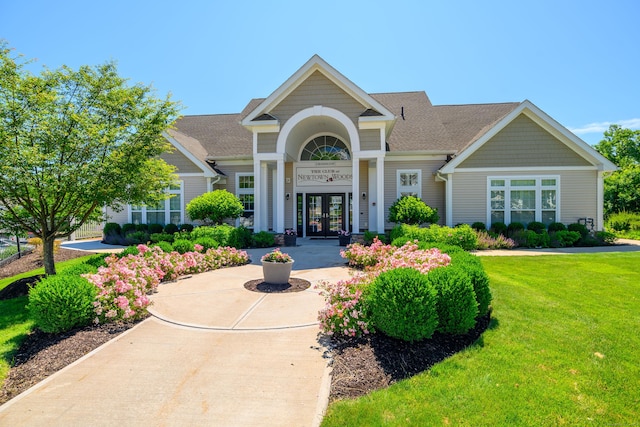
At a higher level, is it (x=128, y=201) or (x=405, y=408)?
(x=128, y=201)

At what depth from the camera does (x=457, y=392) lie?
3174 mm

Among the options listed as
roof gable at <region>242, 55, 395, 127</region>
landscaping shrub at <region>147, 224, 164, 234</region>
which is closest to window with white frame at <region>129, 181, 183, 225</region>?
landscaping shrub at <region>147, 224, 164, 234</region>

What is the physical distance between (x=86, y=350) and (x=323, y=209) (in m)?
13.3

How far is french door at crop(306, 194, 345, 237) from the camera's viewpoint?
16.9 metres

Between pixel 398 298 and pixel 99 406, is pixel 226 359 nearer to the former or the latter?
pixel 99 406

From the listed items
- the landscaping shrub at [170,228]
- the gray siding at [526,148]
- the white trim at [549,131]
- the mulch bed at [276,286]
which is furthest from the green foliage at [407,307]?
the landscaping shrub at [170,228]

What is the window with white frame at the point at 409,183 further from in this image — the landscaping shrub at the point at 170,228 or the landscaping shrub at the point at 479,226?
the landscaping shrub at the point at 170,228

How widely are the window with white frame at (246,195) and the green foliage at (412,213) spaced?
7324 mm

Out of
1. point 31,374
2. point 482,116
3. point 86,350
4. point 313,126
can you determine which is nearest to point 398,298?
point 86,350

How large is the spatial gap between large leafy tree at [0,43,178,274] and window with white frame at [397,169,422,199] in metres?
11.0

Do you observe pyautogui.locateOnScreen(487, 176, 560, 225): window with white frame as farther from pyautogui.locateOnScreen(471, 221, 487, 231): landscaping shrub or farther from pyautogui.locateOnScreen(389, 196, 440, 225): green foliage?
pyautogui.locateOnScreen(389, 196, 440, 225): green foliage

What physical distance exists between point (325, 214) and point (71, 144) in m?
11.6

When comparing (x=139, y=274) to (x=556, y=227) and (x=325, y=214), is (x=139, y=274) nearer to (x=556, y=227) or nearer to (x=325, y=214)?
(x=325, y=214)

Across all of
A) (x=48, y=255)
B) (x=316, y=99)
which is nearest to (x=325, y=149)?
(x=316, y=99)
